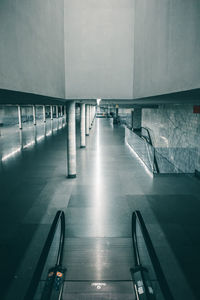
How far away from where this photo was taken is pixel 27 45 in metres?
3.30

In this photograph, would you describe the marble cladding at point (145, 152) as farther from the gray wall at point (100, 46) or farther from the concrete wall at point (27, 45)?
the concrete wall at point (27, 45)

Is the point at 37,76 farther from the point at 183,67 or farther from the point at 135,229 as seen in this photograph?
the point at 135,229

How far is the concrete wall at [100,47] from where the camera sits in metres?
6.65

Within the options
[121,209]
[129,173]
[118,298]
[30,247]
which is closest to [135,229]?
[118,298]

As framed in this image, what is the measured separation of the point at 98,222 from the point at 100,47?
583 centimetres

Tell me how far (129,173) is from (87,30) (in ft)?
23.9

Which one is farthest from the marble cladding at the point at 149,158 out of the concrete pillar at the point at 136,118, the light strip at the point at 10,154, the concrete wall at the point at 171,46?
the concrete pillar at the point at 136,118

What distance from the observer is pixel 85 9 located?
664cm

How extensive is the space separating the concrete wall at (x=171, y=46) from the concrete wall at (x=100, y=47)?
1.84m

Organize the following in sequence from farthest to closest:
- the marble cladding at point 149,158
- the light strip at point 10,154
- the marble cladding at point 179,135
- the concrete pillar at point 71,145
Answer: the light strip at point 10,154 → the marble cladding at point 149,158 → the marble cladding at point 179,135 → the concrete pillar at point 71,145

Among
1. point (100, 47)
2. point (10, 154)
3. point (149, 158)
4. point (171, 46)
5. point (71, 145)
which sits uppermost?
point (100, 47)

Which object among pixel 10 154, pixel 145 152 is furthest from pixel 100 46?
pixel 10 154

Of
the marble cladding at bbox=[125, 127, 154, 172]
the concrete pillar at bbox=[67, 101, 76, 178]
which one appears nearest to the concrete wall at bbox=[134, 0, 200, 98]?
the concrete pillar at bbox=[67, 101, 76, 178]

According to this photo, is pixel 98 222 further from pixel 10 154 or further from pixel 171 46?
pixel 10 154
